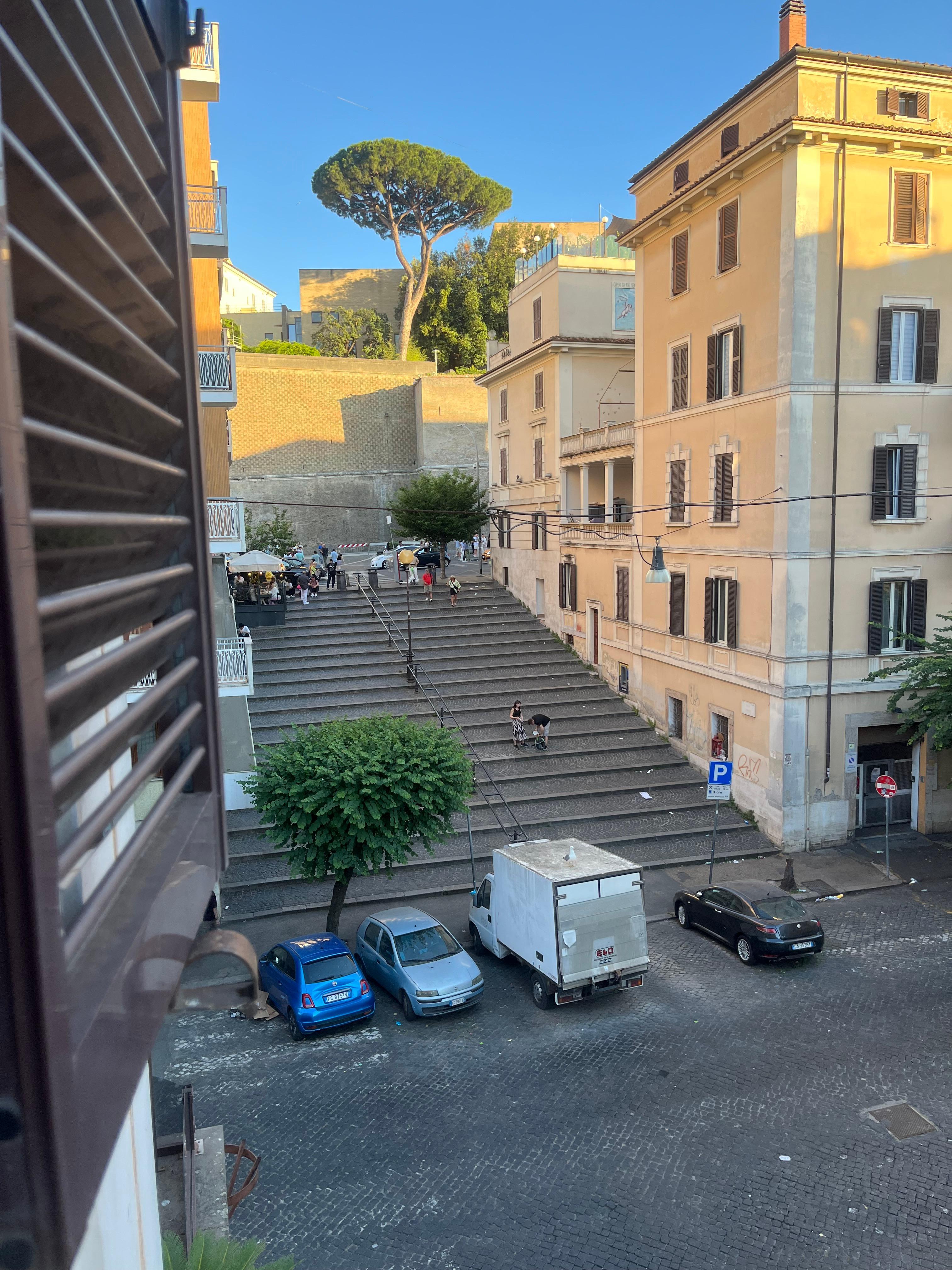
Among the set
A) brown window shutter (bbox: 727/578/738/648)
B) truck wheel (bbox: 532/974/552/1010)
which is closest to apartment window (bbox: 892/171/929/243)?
brown window shutter (bbox: 727/578/738/648)

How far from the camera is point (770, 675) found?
71.0ft

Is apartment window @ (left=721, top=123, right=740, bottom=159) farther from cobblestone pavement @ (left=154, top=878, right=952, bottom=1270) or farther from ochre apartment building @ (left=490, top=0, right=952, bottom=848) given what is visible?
cobblestone pavement @ (left=154, top=878, right=952, bottom=1270)

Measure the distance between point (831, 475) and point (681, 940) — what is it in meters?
11.1

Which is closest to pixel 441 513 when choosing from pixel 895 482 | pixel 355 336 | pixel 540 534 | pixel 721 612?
pixel 540 534

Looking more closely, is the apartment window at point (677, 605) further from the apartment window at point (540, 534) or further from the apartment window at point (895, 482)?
the apartment window at point (540, 534)

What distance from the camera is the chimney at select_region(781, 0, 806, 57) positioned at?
21.8 m

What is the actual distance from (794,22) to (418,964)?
23.0 meters

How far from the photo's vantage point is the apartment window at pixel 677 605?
25.7m

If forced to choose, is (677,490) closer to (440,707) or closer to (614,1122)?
(440,707)

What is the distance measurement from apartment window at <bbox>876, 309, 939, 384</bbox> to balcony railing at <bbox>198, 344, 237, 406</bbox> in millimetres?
14808

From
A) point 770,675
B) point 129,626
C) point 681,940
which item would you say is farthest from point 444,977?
point 129,626

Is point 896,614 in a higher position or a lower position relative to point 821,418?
lower

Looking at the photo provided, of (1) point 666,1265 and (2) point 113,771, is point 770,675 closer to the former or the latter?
(1) point 666,1265

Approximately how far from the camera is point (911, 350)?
21625 mm
